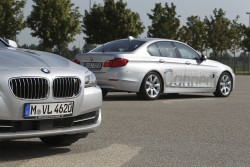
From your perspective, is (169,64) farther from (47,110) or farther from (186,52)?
(47,110)

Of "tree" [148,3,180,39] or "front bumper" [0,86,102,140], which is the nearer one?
"front bumper" [0,86,102,140]

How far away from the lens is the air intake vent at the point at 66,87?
552 cm

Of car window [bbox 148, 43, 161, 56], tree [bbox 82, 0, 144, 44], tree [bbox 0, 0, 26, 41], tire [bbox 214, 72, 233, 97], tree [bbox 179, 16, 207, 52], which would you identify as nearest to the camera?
car window [bbox 148, 43, 161, 56]

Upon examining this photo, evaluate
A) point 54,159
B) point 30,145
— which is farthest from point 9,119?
point 30,145

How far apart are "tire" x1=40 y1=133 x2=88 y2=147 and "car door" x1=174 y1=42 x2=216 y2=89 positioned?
25.1ft

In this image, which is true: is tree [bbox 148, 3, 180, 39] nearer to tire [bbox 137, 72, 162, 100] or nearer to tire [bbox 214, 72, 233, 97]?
tire [bbox 214, 72, 233, 97]

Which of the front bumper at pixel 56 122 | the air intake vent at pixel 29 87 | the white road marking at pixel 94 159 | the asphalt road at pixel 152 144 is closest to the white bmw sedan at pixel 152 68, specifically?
the asphalt road at pixel 152 144

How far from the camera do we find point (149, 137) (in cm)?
718

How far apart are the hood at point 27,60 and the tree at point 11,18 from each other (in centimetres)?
3131

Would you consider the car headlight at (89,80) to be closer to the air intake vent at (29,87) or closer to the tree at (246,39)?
the air intake vent at (29,87)

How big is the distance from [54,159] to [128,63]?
679 centimetres

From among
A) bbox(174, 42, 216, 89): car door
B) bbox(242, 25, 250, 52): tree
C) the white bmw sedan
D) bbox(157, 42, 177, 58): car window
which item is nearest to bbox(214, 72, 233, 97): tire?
the white bmw sedan

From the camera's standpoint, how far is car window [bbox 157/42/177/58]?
13.4 m

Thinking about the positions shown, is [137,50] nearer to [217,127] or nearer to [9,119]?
[217,127]
